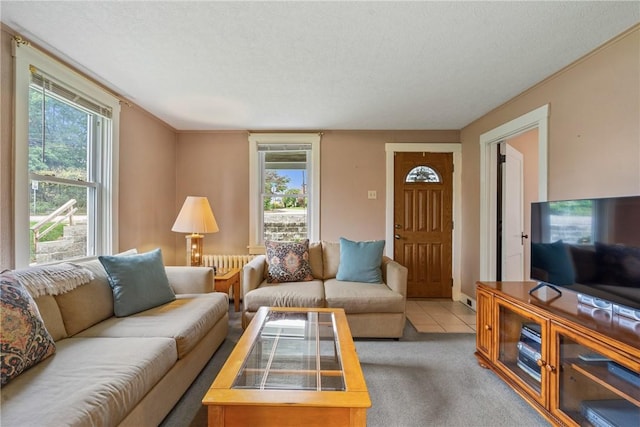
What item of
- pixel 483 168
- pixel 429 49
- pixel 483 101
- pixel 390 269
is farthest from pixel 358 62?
pixel 483 168

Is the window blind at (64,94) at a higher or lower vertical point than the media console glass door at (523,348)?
higher

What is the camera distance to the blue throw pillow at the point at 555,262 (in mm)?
1671

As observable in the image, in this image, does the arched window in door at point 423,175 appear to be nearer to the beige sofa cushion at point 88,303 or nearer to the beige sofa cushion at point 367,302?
the beige sofa cushion at point 367,302

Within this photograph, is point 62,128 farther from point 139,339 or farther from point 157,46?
point 139,339

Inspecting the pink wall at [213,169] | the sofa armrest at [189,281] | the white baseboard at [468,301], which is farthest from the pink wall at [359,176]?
the sofa armrest at [189,281]

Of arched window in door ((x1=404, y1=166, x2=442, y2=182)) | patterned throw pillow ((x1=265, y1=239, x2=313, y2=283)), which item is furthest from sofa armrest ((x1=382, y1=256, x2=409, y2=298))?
arched window in door ((x1=404, y1=166, x2=442, y2=182))

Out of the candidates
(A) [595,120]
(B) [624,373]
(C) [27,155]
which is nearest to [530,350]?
(B) [624,373]

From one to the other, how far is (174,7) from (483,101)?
280 centimetres

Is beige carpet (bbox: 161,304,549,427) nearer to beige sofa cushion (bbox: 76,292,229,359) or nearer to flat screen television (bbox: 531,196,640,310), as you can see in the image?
beige sofa cushion (bbox: 76,292,229,359)

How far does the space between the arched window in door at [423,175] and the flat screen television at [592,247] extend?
6.25 ft

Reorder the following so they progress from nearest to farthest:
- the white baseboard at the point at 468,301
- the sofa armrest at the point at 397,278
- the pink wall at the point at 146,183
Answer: the sofa armrest at the point at 397,278, the pink wall at the point at 146,183, the white baseboard at the point at 468,301

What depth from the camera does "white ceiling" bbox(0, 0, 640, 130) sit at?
152 cm

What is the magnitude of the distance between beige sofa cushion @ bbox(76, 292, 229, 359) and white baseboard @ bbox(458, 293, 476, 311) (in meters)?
2.99

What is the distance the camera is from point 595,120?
1.86m
